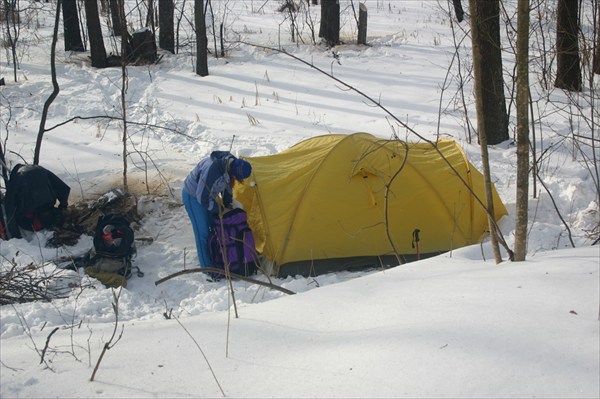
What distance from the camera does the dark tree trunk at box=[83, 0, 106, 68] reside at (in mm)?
13602

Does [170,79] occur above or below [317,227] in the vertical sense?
above

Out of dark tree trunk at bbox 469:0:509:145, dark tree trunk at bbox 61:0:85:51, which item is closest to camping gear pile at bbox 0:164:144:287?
dark tree trunk at bbox 469:0:509:145

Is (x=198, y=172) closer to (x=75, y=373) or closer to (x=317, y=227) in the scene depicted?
(x=317, y=227)

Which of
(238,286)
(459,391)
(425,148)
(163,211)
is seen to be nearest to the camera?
(459,391)

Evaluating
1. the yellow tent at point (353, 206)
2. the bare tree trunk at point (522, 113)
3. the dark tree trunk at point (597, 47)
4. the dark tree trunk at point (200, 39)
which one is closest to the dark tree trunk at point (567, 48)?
the dark tree trunk at point (597, 47)

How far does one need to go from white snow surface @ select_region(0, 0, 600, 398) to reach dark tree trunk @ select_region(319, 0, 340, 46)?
2041 mm

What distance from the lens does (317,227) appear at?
6.66m

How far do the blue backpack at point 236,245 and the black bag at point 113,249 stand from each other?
78 cm

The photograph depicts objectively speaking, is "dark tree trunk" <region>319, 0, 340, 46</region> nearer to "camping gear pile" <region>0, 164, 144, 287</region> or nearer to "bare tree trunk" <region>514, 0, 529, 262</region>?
"camping gear pile" <region>0, 164, 144, 287</region>

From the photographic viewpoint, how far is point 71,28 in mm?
15414

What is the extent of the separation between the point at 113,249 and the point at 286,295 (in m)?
2.02

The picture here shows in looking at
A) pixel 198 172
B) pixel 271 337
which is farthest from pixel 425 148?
pixel 271 337

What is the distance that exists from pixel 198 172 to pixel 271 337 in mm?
3407

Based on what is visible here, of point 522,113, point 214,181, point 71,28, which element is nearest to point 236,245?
point 214,181
